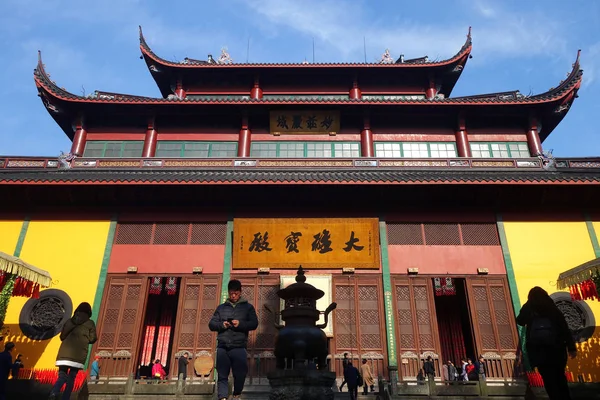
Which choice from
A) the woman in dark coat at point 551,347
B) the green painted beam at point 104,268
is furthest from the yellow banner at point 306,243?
the woman in dark coat at point 551,347

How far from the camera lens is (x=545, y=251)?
12.4m

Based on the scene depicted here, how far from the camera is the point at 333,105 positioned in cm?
1631

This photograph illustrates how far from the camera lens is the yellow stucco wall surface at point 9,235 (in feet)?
41.1

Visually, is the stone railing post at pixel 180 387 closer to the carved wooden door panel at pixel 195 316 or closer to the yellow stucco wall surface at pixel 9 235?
the carved wooden door panel at pixel 195 316

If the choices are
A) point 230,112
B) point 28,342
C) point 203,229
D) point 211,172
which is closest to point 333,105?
point 230,112

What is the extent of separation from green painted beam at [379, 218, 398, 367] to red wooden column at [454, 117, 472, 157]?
16.8 feet

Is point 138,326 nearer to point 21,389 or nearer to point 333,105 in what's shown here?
point 21,389

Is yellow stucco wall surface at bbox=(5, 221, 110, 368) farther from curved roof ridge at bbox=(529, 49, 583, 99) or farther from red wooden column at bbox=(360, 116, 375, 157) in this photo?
curved roof ridge at bbox=(529, 49, 583, 99)

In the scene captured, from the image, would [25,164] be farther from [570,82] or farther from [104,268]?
[570,82]

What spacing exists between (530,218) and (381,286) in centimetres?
496

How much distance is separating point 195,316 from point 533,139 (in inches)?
528

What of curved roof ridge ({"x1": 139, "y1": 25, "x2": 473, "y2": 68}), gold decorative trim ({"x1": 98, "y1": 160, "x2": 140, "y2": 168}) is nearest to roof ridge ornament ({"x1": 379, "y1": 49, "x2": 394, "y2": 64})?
curved roof ridge ({"x1": 139, "y1": 25, "x2": 473, "y2": 68})

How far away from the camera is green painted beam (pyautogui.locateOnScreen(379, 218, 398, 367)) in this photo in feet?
37.4

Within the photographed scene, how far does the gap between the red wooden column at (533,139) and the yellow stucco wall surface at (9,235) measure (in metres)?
17.3
